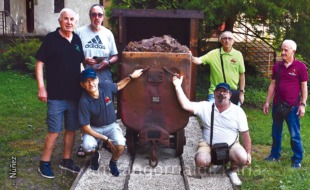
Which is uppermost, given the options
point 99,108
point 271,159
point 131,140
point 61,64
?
point 61,64

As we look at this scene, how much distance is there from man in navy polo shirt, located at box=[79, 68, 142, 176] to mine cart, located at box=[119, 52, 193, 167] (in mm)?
359

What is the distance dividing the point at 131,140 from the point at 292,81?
2.37 m

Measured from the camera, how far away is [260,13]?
1105 cm

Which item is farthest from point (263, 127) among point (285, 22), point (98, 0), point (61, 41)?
point (98, 0)

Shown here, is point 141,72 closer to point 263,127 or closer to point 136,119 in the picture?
point 136,119

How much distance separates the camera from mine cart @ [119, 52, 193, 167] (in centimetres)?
652

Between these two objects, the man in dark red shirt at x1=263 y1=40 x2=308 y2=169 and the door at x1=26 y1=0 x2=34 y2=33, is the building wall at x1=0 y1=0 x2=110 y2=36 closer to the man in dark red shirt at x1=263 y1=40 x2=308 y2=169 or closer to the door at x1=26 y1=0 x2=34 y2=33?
the door at x1=26 y1=0 x2=34 y2=33

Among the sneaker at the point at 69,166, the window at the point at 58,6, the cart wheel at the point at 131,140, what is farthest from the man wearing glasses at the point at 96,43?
the window at the point at 58,6

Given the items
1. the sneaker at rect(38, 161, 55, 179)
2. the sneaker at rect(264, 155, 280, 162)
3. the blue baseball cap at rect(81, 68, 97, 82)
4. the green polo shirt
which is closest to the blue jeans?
the sneaker at rect(264, 155, 280, 162)

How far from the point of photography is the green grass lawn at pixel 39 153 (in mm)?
6211

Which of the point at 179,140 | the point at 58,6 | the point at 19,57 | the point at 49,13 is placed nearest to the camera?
the point at 179,140

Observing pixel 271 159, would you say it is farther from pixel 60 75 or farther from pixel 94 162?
pixel 60 75

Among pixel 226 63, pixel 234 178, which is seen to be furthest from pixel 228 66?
pixel 234 178

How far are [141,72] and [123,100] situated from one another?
46 centimetres
